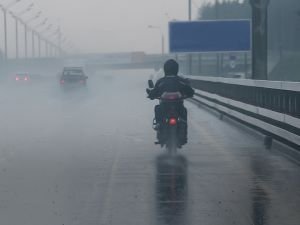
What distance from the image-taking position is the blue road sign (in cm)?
5334

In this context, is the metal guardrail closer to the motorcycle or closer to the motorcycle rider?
the motorcycle rider

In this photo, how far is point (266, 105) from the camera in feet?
63.2

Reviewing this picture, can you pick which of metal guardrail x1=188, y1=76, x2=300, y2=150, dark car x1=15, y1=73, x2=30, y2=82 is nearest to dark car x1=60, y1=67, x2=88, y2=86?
dark car x1=15, y1=73, x2=30, y2=82

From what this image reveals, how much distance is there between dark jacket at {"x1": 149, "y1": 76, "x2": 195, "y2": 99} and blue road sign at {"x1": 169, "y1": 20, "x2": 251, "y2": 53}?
36763 mm

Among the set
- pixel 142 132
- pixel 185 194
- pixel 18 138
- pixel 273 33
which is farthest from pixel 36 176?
pixel 273 33

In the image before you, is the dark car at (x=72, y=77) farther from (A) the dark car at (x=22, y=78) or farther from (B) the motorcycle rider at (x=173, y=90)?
(B) the motorcycle rider at (x=173, y=90)

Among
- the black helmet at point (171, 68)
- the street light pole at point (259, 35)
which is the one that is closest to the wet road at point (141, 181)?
the black helmet at point (171, 68)

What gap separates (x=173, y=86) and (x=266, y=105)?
3.47 metres

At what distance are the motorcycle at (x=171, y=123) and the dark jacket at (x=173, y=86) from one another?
0.15 meters

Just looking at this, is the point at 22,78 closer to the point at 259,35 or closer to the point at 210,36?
the point at 210,36

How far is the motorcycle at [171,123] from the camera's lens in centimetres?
1623

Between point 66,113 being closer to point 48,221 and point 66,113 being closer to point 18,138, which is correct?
point 18,138

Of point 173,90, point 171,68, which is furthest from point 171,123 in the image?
point 171,68

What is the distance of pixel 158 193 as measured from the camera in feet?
37.2
